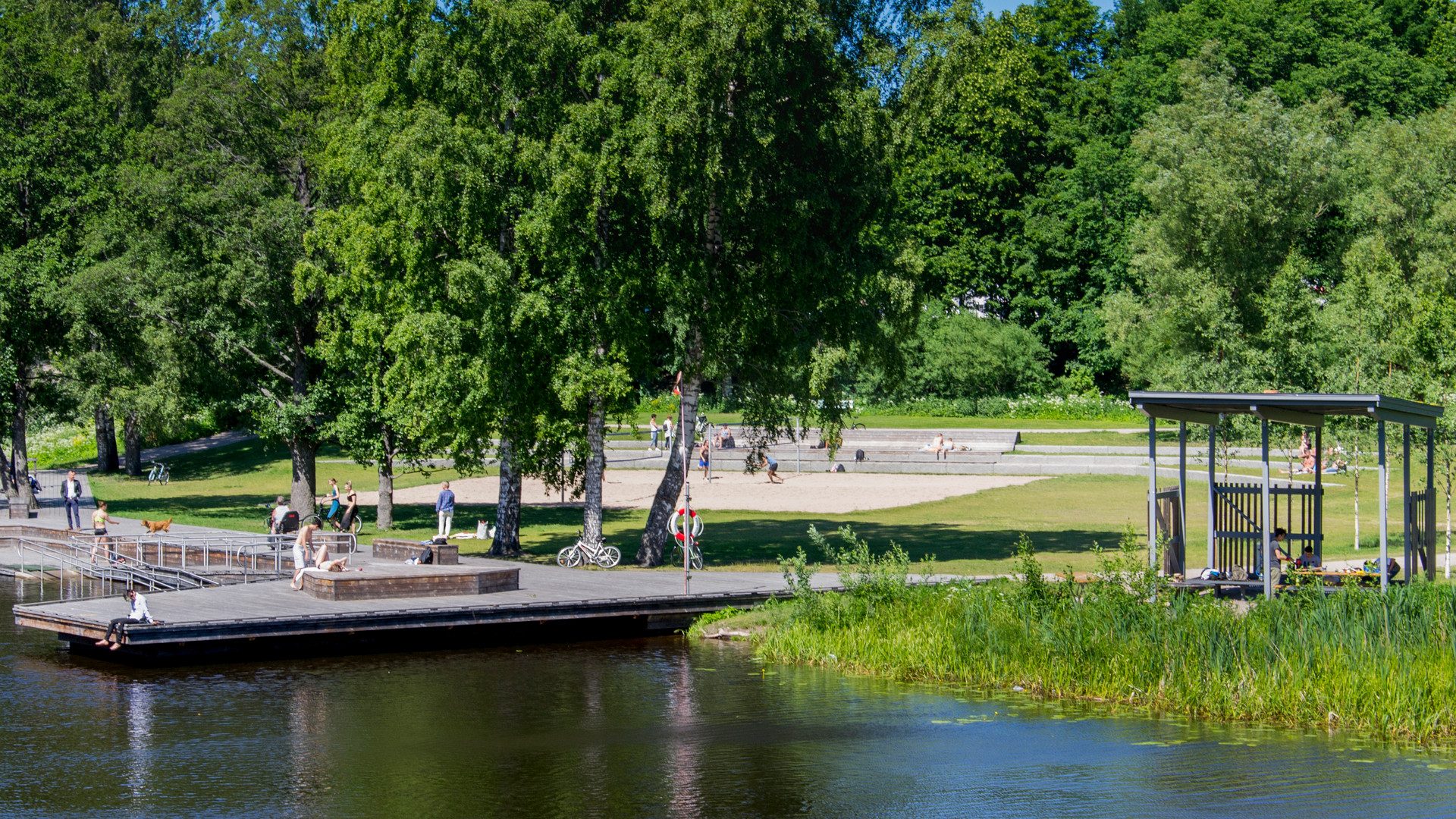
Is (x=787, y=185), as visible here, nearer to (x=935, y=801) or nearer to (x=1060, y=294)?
(x=935, y=801)

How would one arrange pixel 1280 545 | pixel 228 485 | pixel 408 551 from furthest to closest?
pixel 228 485
pixel 408 551
pixel 1280 545

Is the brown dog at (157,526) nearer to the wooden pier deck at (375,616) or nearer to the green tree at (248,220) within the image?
the green tree at (248,220)

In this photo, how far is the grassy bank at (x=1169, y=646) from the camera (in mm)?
16656

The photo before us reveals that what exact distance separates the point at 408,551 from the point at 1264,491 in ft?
52.7

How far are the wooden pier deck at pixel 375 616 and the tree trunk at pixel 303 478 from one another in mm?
14844

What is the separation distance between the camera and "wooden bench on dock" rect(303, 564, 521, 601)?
2386cm

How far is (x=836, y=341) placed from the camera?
29750mm

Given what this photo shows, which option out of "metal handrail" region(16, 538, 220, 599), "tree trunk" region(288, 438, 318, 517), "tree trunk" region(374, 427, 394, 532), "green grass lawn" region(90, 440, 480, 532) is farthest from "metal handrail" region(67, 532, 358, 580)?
"tree trunk" region(288, 438, 318, 517)

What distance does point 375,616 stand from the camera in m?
22.2

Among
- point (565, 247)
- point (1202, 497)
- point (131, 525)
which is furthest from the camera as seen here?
Result: point (1202, 497)

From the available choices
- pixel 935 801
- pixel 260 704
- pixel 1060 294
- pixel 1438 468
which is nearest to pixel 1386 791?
pixel 935 801

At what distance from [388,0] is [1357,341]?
67.6 feet

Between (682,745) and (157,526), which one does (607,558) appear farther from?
(682,745)

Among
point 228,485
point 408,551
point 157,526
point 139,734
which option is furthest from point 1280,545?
point 228,485
